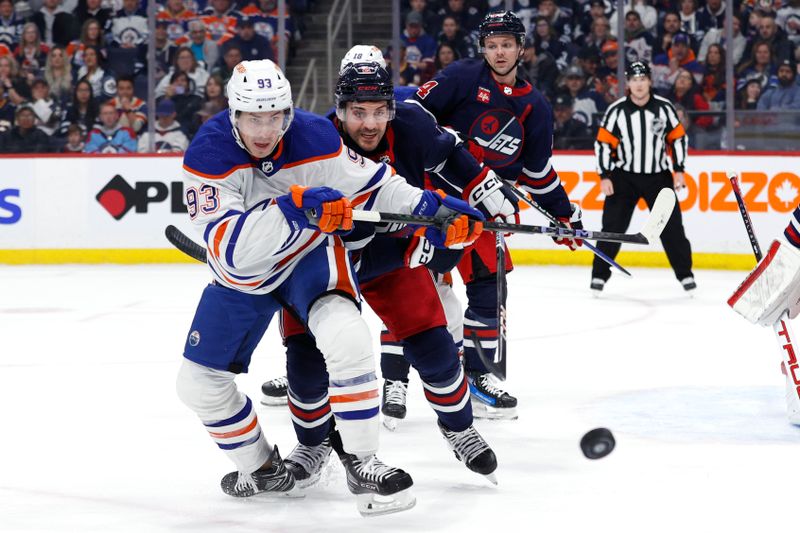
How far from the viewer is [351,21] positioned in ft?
28.1

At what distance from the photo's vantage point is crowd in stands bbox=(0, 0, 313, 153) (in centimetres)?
780

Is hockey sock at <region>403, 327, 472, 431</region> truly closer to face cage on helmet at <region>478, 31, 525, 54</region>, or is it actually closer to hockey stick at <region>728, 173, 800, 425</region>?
hockey stick at <region>728, 173, 800, 425</region>

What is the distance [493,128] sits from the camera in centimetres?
383

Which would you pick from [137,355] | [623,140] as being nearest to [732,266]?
[623,140]

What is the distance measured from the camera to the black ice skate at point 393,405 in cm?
347

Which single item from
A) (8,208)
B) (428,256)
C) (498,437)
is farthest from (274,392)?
(8,208)

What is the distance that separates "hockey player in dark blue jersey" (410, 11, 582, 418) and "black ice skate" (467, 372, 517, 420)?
0.02 meters

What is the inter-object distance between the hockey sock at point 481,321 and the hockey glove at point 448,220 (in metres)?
0.99

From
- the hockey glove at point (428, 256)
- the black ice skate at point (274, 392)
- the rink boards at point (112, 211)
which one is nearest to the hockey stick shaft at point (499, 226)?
the hockey glove at point (428, 256)

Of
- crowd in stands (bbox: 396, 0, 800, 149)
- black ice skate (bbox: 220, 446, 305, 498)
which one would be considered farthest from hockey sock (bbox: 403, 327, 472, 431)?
crowd in stands (bbox: 396, 0, 800, 149)

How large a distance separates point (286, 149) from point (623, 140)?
4.22m

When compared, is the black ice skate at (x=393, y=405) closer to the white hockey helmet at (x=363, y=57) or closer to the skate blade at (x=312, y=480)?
the skate blade at (x=312, y=480)

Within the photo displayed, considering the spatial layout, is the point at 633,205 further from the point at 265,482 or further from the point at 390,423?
the point at 265,482

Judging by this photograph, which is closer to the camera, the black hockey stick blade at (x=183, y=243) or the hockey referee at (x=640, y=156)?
the black hockey stick blade at (x=183, y=243)
